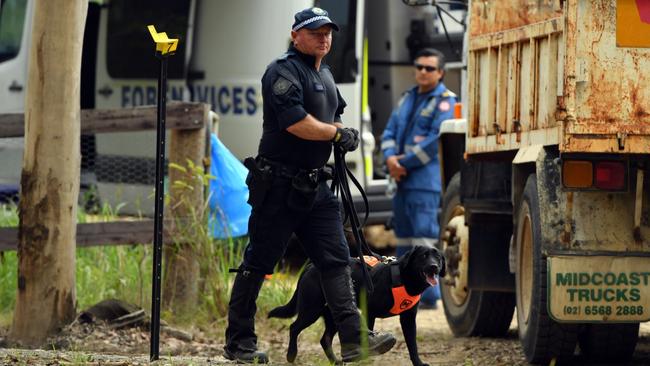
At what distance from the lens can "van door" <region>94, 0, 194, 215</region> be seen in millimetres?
12641

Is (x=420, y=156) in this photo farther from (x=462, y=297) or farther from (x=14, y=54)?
(x=14, y=54)

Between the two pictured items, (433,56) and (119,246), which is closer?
(119,246)

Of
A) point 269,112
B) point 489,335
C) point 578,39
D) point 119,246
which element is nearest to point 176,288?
point 119,246

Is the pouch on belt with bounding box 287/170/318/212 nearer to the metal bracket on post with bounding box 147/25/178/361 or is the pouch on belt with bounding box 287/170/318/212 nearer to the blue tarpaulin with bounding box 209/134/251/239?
the metal bracket on post with bounding box 147/25/178/361

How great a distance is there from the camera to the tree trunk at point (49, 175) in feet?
27.9

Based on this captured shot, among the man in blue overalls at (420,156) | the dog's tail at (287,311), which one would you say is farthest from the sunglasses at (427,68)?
the dog's tail at (287,311)

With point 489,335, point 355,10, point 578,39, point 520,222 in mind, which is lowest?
point 489,335

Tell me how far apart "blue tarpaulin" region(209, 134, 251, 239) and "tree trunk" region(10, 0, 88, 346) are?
1.89 metres

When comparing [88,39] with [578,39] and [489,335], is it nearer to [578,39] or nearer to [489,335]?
[489,335]

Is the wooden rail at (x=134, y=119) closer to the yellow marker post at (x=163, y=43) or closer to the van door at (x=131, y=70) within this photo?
the van door at (x=131, y=70)

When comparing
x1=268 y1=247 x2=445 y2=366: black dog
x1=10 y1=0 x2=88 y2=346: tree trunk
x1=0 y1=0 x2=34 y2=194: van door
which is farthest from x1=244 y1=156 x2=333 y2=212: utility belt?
x1=0 y1=0 x2=34 y2=194: van door

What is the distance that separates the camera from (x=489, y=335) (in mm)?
9984

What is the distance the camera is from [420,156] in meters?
12.0

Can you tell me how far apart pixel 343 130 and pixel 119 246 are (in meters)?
3.62
